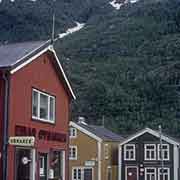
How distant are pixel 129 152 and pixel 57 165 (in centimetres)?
3412

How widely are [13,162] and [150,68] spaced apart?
146829 millimetres

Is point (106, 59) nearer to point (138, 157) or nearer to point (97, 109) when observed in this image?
point (97, 109)

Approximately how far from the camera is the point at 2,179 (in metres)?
23.7

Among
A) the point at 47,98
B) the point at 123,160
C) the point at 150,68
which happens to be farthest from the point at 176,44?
the point at 47,98

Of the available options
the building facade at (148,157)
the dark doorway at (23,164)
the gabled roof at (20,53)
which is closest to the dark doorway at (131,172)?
the building facade at (148,157)

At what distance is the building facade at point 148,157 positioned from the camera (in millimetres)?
61281

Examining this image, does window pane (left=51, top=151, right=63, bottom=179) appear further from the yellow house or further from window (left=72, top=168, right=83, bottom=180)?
window (left=72, top=168, right=83, bottom=180)

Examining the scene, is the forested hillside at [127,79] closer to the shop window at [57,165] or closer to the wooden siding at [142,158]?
the wooden siding at [142,158]

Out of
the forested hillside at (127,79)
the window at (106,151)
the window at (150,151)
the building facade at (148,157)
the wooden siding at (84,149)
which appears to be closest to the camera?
the building facade at (148,157)

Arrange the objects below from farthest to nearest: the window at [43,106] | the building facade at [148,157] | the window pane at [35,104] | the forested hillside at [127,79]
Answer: the forested hillside at [127,79], the building facade at [148,157], the window at [43,106], the window pane at [35,104]

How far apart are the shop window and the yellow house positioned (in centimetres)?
3088

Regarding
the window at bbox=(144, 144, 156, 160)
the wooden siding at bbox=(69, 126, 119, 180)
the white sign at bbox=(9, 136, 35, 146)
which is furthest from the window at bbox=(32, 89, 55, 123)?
the window at bbox=(144, 144, 156, 160)

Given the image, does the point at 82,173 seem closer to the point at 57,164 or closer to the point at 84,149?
the point at 84,149

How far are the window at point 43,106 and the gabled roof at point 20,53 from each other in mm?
1867
